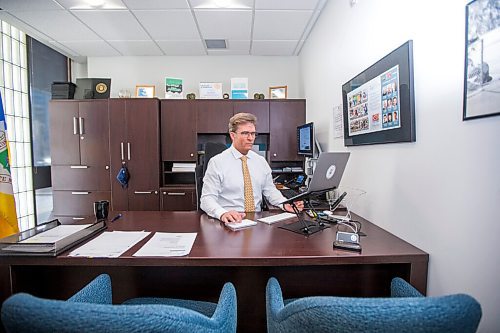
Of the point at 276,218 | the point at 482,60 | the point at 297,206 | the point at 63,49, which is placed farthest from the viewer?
the point at 63,49

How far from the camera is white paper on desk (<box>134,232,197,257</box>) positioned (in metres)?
1.18

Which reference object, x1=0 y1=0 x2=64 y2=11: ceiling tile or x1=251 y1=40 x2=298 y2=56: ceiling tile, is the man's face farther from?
x1=0 y1=0 x2=64 y2=11: ceiling tile

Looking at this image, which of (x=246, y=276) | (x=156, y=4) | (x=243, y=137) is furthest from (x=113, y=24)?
(x=246, y=276)

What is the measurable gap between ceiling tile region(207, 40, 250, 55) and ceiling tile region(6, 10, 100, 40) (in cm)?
156

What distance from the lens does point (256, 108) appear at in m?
3.80

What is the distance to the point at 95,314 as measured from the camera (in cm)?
56

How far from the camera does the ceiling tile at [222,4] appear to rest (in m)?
2.75

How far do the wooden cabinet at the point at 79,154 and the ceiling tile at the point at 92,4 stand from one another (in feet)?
3.91

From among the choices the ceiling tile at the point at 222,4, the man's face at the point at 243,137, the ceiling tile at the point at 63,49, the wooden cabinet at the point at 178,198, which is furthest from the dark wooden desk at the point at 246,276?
the ceiling tile at the point at 63,49

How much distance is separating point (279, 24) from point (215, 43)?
977mm

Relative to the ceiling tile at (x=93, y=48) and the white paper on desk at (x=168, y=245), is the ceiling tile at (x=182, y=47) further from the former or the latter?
the white paper on desk at (x=168, y=245)

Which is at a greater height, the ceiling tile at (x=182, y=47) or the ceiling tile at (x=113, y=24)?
the ceiling tile at (x=113, y=24)

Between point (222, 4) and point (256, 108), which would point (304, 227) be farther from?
point (256, 108)

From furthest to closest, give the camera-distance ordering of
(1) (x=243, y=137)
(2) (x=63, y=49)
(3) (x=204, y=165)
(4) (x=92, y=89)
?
(2) (x=63, y=49)
(4) (x=92, y=89)
(3) (x=204, y=165)
(1) (x=243, y=137)
